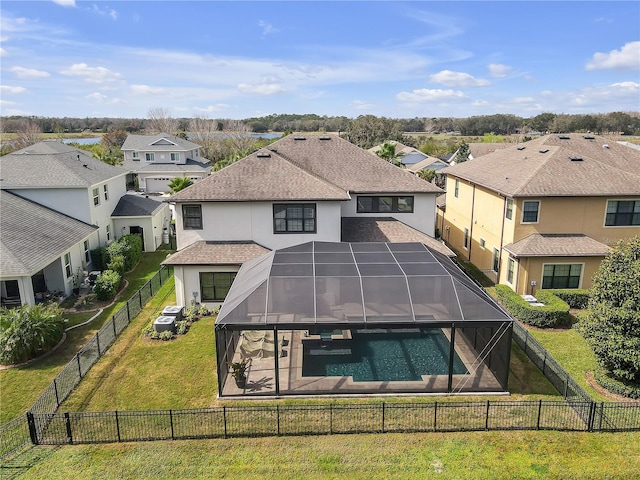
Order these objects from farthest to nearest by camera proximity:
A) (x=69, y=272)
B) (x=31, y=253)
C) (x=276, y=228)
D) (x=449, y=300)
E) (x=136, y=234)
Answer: (x=136, y=234), (x=69, y=272), (x=276, y=228), (x=31, y=253), (x=449, y=300)

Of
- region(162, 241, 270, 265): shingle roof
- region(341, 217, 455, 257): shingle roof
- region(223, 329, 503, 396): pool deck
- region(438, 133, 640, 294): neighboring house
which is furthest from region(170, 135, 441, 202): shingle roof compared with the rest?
region(223, 329, 503, 396): pool deck

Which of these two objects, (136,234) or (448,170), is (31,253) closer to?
(136,234)

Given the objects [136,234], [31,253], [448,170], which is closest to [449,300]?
[31,253]

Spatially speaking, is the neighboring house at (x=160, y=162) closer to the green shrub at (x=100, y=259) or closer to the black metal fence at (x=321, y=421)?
the green shrub at (x=100, y=259)

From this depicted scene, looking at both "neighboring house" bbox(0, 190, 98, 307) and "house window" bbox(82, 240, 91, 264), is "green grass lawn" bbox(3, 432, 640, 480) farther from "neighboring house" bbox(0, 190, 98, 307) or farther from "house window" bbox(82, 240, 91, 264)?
"house window" bbox(82, 240, 91, 264)

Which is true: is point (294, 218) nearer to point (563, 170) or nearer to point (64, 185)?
point (64, 185)

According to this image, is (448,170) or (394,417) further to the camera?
(448,170)

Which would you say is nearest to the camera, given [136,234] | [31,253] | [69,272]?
[31,253]
